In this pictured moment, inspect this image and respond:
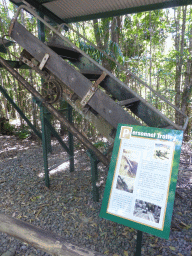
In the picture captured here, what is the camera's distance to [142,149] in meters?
1.35

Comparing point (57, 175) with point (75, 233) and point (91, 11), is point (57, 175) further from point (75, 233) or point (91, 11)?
point (91, 11)

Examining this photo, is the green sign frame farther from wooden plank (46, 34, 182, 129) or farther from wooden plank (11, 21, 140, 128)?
wooden plank (46, 34, 182, 129)

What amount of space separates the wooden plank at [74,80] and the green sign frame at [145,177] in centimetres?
47

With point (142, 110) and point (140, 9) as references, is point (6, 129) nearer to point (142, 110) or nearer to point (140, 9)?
point (142, 110)

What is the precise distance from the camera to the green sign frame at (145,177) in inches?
47.6

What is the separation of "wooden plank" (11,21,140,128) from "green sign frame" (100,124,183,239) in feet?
1.53

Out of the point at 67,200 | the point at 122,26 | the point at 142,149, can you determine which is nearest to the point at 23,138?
the point at 67,200

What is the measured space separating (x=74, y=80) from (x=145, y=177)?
130 cm

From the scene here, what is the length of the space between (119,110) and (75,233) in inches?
63.5

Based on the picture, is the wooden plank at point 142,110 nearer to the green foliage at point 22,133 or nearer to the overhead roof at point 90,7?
the overhead roof at point 90,7

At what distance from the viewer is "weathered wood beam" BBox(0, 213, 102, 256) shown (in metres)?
1.18

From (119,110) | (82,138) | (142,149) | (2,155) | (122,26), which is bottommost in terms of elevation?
(2,155)

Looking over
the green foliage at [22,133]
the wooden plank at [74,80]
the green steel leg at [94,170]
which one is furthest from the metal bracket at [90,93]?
the green foliage at [22,133]

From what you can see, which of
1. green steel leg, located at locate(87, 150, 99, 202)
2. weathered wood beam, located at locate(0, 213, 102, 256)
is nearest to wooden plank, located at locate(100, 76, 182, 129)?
green steel leg, located at locate(87, 150, 99, 202)
